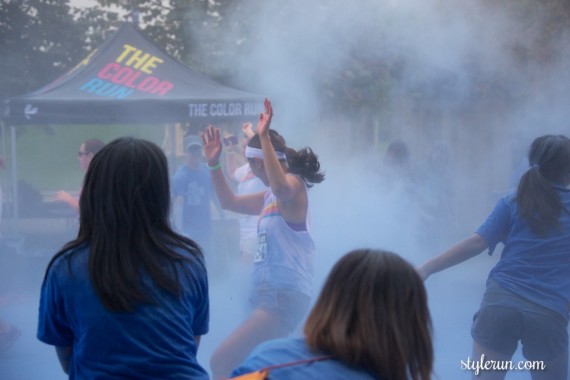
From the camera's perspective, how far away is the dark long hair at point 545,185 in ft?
10.5

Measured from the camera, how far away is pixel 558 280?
3.20m

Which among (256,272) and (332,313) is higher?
(332,313)

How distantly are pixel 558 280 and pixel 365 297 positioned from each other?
1.89 m

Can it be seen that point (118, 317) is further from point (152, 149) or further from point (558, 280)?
point (558, 280)

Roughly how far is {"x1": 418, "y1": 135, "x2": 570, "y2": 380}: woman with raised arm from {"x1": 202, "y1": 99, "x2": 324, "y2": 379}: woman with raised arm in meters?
0.66

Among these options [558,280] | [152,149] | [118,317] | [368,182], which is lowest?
[368,182]

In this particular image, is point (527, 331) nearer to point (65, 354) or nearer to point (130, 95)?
point (65, 354)

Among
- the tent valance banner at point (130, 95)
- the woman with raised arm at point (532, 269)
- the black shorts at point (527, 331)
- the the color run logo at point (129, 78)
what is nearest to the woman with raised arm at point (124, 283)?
the woman with raised arm at point (532, 269)

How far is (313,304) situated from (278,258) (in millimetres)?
1500

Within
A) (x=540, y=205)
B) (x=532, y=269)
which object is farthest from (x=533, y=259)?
(x=540, y=205)

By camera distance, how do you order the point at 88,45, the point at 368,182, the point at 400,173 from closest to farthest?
A: the point at 400,173 < the point at 368,182 < the point at 88,45

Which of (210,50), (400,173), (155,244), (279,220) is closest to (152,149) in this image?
(155,244)

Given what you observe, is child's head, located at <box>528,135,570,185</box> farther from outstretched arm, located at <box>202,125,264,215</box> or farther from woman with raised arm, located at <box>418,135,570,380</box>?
outstretched arm, located at <box>202,125,264,215</box>

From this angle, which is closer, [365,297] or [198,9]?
[365,297]
